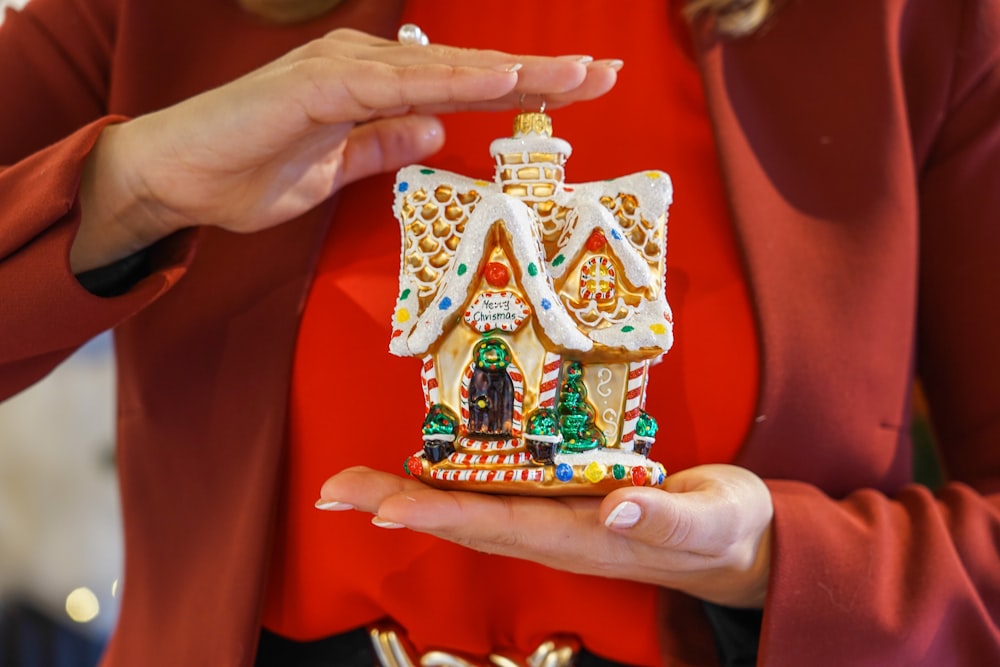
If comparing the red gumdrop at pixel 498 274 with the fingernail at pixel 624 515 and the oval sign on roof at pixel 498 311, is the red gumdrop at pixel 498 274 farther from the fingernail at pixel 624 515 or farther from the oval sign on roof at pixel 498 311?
the fingernail at pixel 624 515

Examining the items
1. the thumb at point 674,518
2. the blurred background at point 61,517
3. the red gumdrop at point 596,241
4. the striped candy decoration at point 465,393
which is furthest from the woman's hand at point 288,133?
the blurred background at point 61,517

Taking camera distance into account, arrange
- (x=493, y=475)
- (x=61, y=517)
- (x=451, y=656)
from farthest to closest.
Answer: (x=61, y=517) < (x=451, y=656) < (x=493, y=475)

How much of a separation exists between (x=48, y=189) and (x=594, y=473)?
54 cm

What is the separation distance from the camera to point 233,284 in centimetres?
98

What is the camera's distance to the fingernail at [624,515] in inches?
27.1

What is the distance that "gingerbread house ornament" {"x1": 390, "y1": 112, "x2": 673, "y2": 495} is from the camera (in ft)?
2.77

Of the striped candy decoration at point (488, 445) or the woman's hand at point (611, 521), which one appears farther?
the striped candy decoration at point (488, 445)

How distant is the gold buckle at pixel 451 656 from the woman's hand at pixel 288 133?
0.42m

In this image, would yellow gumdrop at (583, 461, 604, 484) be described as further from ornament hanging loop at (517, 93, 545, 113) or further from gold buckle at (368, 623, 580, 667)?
ornament hanging loop at (517, 93, 545, 113)

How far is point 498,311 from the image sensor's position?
2.81 ft

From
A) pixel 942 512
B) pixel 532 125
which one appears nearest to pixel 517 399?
pixel 532 125

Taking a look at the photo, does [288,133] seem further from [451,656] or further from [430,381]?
[451,656]

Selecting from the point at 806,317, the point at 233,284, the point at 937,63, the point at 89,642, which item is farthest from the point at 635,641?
the point at 89,642

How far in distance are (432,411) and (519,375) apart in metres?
0.08
